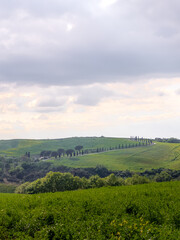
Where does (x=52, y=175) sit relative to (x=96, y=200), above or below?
below

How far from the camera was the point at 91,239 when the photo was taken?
14328 mm

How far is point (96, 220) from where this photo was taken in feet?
56.1

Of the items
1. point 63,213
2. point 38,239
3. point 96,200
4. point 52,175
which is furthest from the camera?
point 52,175

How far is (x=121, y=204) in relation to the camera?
70.1ft

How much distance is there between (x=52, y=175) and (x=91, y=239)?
8877 centimetres

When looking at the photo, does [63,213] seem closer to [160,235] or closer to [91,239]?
[91,239]

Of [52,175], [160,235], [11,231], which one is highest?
[160,235]

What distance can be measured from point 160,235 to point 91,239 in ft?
14.3

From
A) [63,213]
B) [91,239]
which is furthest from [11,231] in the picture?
[91,239]

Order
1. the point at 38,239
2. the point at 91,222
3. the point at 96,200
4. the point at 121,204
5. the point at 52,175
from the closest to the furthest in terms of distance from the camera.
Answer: the point at 38,239 → the point at 91,222 → the point at 121,204 → the point at 96,200 → the point at 52,175

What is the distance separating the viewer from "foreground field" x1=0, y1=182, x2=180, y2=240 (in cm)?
1499

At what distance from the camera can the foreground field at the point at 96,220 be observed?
15.0 meters

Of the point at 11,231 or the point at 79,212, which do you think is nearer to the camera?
the point at 11,231

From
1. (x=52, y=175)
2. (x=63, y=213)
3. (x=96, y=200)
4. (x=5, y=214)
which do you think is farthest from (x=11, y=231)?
(x=52, y=175)
